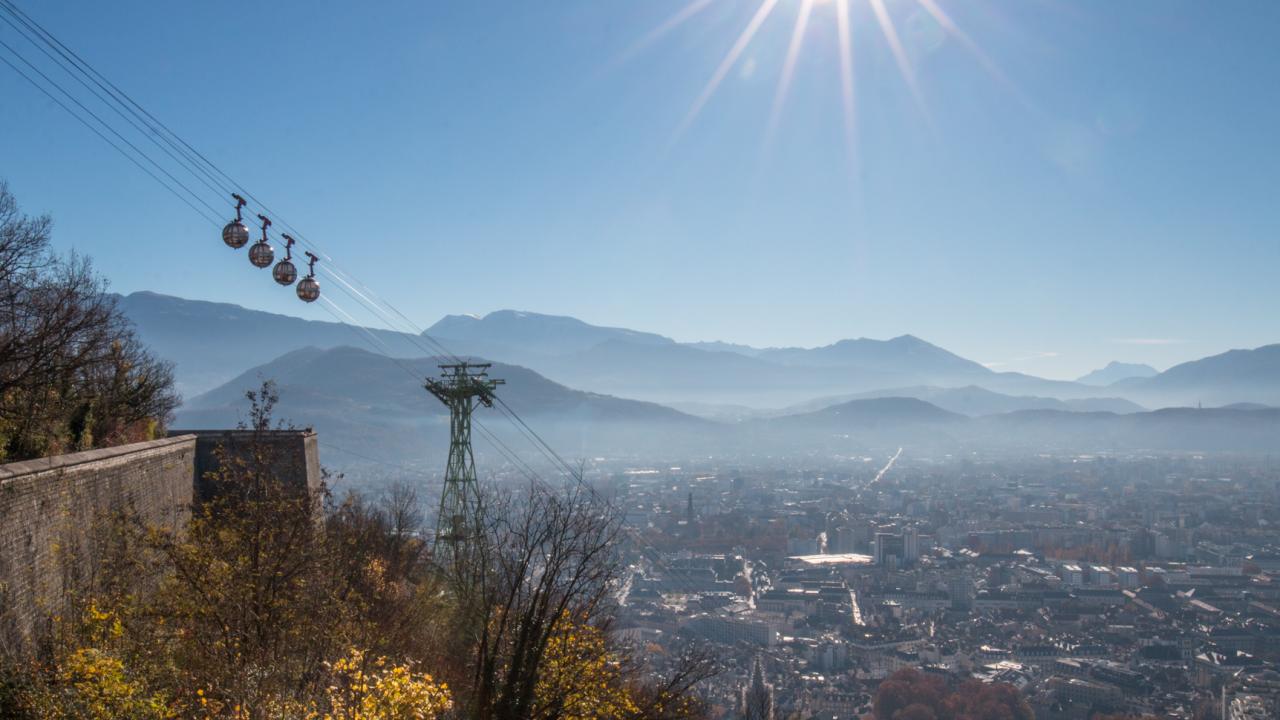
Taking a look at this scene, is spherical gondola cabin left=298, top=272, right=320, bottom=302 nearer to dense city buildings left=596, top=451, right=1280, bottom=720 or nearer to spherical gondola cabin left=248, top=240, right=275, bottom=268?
spherical gondola cabin left=248, top=240, right=275, bottom=268

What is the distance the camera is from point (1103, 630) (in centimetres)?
3253

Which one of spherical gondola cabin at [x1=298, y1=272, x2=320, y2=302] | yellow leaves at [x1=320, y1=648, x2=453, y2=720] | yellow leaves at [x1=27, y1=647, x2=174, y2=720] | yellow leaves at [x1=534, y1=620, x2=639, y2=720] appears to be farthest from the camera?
spherical gondola cabin at [x1=298, y1=272, x2=320, y2=302]

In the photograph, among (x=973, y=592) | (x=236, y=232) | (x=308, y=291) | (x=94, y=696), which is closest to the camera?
(x=94, y=696)

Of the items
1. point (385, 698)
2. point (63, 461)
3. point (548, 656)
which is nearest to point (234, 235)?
point (63, 461)

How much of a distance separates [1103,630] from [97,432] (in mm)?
35141

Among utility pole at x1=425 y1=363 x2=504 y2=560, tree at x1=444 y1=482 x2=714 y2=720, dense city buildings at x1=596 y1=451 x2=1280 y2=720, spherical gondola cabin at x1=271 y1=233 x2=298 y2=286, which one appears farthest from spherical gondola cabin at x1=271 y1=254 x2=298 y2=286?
dense city buildings at x1=596 y1=451 x2=1280 y2=720

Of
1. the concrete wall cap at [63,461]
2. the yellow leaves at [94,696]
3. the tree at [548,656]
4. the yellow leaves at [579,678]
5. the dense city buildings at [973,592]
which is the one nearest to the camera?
the yellow leaves at [94,696]

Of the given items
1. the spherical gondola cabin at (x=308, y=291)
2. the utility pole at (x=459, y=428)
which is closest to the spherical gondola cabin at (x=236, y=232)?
the spherical gondola cabin at (x=308, y=291)

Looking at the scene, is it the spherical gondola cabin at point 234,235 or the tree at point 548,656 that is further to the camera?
the spherical gondola cabin at point 234,235

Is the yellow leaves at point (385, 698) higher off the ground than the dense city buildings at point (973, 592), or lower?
higher

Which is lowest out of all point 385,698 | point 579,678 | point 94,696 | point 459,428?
point 579,678

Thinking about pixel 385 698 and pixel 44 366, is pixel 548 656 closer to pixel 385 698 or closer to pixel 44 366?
pixel 385 698

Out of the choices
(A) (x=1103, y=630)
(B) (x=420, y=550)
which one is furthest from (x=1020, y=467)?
(B) (x=420, y=550)

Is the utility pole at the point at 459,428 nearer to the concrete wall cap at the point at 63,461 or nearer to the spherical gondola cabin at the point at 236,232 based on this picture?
the concrete wall cap at the point at 63,461
